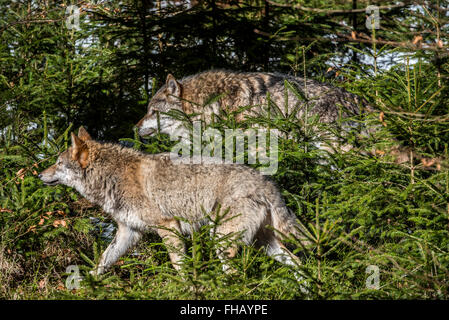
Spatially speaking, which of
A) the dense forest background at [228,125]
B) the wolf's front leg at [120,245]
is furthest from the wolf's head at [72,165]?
the wolf's front leg at [120,245]

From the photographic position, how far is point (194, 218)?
5004 mm

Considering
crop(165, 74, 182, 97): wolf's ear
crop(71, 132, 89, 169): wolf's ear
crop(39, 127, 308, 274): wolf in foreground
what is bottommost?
crop(39, 127, 308, 274): wolf in foreground

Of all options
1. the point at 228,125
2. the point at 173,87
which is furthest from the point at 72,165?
the point at 173,87

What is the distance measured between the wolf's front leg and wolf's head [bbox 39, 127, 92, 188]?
0.91 meters

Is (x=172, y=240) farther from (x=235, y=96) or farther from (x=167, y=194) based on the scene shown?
(x=235, y=96)

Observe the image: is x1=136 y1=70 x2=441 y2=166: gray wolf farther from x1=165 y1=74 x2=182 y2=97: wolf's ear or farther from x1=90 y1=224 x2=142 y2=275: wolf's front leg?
x1=90 y1=224 x2=142 y2=275: wolf's front leg

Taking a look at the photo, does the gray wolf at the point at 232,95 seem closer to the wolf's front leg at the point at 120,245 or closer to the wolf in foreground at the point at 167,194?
the wolf in foreground at the point at 167,194

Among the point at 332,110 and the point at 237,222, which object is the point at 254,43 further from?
the point at 237,222

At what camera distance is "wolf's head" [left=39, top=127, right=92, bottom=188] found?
5.39m

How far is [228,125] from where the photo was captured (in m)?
5.63

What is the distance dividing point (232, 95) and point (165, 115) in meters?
1.22

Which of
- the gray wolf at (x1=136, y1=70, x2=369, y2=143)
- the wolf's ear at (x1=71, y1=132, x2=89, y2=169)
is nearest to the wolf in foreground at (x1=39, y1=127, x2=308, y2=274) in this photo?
the wolf's ear at (x1=71, y1=132, x2=89, y2=169)
